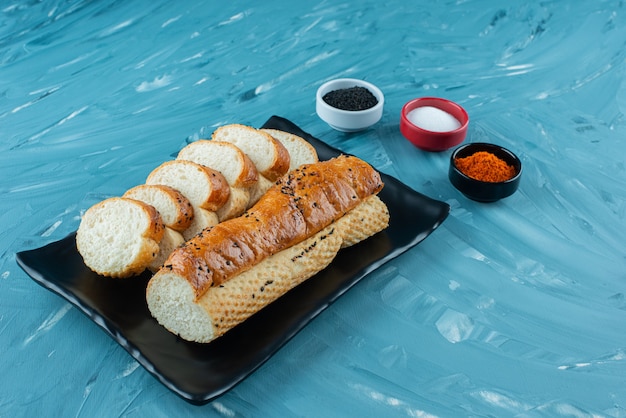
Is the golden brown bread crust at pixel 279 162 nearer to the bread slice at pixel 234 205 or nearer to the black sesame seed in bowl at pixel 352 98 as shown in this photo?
the bread slice at pixel 234 205

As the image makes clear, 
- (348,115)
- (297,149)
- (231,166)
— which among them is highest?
(231,166)

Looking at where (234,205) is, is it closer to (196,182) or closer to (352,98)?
(196,182)

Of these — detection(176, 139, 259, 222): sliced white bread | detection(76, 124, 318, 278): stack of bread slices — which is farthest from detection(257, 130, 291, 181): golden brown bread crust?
detection(176, 139, 259, 222): sliced white bread

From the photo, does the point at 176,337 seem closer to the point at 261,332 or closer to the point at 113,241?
the point at 261,332

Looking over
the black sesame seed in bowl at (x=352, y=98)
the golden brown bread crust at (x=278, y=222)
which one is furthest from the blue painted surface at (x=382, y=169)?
the golden brown bread crust at (x=278, y=222)

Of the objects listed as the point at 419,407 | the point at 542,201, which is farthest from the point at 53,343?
the point at 542,201

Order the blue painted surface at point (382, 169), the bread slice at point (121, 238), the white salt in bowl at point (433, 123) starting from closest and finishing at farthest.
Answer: the blue painted surface at point (382, 169)
the bread slice at point (121, 238)
the white salt in bowl at point (433, 123)

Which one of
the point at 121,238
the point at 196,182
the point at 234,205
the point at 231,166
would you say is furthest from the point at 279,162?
the point at 121,238
